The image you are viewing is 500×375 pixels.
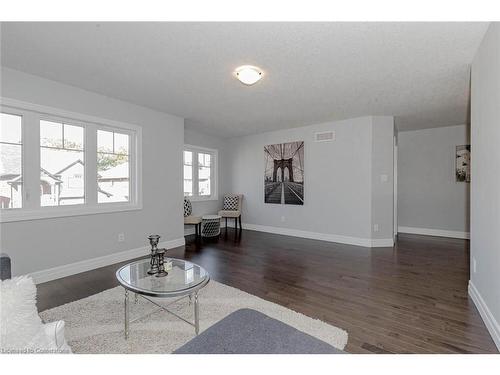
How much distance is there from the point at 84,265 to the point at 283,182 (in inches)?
157

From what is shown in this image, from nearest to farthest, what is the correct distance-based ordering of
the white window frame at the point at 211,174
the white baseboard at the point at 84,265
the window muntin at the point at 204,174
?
the white baseboard at the point at 84,265, the white window frame at the point at 211,174, the window muntin at the point at 204,174

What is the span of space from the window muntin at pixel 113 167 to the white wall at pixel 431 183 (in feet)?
19.4

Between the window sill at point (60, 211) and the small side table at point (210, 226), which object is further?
the small side table at point (210, 226)

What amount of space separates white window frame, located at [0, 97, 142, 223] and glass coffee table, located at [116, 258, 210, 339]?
5.20 ft

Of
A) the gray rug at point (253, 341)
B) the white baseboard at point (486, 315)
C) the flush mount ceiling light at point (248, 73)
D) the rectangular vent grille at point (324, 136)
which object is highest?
the flush mount ceiling light at point (248, 73)

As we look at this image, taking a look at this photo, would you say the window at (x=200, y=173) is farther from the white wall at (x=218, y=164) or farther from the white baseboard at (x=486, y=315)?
the white baseboard at (x=486, y=315)

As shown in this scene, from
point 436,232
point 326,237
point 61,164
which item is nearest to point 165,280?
point 61,164

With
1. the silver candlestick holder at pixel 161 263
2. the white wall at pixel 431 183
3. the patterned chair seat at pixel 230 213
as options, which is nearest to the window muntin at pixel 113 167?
the silver candlestick holder at pixel 161 263

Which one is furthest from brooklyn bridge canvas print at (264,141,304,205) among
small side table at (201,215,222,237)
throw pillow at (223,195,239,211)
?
small side table at (201,215,222,237)

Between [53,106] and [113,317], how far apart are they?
2.58 metres

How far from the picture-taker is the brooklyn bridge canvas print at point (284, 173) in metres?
5.46

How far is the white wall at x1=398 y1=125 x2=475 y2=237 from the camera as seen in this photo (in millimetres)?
5301

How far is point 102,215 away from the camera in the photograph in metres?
3.49

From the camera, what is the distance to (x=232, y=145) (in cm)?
663
